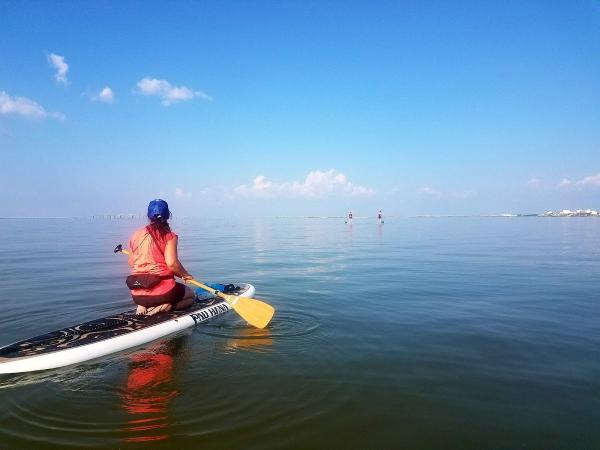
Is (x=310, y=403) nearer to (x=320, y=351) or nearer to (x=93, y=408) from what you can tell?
(x=320, y=351)

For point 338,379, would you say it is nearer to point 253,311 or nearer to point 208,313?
point 253,311

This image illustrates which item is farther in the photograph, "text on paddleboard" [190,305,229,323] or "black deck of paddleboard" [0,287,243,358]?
"text on paddleboard" [190,305,229,323]

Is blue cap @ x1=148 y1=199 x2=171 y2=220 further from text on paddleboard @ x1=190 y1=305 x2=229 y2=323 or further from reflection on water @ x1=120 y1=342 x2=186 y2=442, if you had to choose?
reflection on water @ x1=120 y1=342 x2=186 y2=442

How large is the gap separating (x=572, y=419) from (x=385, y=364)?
93.0 inches

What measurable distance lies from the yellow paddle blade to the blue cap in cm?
224

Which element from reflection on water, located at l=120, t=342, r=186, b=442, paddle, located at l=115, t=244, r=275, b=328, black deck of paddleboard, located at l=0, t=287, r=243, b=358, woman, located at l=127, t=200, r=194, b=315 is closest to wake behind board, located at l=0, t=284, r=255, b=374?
black deck of paddleboard, located at l=0, t=287, r=243, b=358

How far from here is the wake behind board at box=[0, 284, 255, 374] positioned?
19.1 feet

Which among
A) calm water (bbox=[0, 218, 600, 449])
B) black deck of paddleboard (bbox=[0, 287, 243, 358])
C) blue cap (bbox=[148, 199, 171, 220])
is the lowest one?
calm water (bbox=[0, 218, 600, 449])

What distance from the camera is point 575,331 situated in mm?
7469

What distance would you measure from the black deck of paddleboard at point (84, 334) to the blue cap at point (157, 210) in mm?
2010

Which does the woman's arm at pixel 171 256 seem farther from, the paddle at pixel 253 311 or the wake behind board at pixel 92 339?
the wake behind board at pixel 92 339

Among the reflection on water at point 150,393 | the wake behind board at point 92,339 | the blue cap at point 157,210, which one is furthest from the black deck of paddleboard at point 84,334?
the blue cap at point 157,210

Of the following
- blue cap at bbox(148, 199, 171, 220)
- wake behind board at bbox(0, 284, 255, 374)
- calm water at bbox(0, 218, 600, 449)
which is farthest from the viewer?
blue cap at bbox(148, 199, 171, 220)

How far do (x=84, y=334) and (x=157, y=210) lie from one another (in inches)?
99.0
